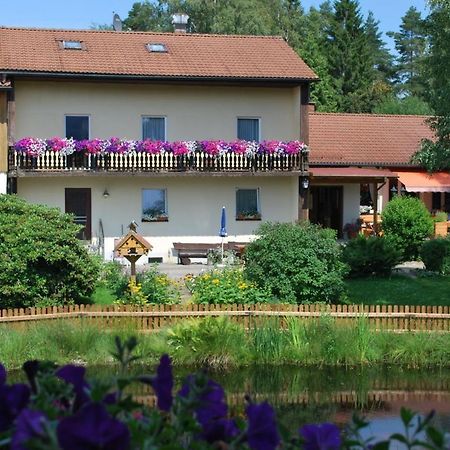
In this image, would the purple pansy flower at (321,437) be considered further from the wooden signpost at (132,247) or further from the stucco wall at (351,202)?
the stucco wall at (351,202)

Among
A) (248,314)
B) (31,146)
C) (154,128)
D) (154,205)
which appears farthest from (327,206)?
(248,314)

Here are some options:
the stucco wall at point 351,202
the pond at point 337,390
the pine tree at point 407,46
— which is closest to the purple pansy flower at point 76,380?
the pond at point 337,390

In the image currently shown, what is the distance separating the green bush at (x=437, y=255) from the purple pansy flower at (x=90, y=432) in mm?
20338

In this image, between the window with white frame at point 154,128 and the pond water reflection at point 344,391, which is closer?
the pond water reflection at point 344,391

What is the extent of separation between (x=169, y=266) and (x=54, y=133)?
5.76 meters

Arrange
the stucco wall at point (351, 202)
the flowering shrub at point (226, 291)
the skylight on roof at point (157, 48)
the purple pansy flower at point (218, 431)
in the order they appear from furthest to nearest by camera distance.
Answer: the stucco wall at point (351, 202), the skylight on roof at point (157, 48), the flowering shrub at point (226, 291), the purple pansy flower at point (218, 431)

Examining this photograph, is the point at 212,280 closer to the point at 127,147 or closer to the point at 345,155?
the point at 127,147

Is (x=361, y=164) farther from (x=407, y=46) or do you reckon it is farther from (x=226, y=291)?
(x=407, y=46)

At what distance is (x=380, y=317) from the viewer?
14.2 meters

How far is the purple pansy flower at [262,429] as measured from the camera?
2561 millimetres

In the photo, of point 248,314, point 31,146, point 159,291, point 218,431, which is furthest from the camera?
point 31,146

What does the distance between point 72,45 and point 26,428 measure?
26631 millimetres

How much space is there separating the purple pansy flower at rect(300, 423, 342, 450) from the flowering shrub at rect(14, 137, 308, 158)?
22516 millimetres

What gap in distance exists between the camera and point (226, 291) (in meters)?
15.3
